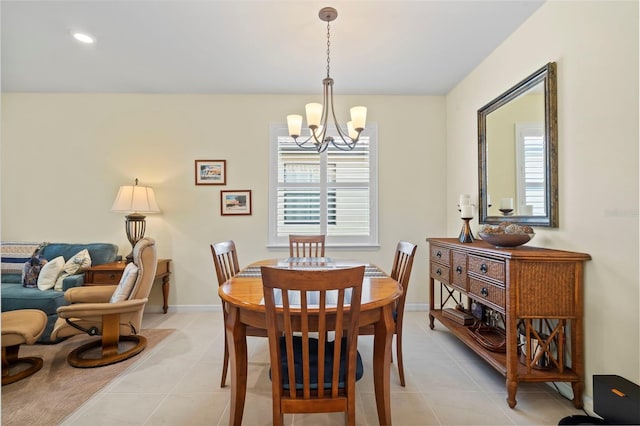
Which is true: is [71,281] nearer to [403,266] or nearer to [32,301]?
[32,301]

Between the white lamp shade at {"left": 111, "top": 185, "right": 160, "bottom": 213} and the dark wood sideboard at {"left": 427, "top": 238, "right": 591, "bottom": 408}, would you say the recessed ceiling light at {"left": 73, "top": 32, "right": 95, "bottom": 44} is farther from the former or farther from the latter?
the dark wood sideboard at {"left": 427, "top": 238, "right": 591, "bottom": 408}

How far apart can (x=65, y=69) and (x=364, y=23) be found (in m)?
3.04

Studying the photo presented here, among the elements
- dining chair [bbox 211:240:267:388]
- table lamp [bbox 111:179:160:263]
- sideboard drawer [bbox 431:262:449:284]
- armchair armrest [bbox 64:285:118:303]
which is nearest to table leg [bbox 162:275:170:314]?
table lamp [bbox 111:179:160:263]

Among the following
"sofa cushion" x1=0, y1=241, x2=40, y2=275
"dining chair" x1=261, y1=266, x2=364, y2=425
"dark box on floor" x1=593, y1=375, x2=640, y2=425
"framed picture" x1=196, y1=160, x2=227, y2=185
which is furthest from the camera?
"framed picture" x1=196, y1=160, x2=227, y2=185

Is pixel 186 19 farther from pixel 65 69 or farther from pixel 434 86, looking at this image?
pixel 434 86

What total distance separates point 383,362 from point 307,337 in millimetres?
518

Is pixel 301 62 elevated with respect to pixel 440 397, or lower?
elevated

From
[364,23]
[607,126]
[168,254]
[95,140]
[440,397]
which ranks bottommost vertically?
[440,397]

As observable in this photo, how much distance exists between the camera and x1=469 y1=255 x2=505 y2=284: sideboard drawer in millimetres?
1852

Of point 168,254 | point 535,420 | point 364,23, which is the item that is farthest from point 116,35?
point 535,420

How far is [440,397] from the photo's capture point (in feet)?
6.24

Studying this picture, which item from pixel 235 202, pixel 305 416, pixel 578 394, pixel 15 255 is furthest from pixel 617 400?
pixel 15 255

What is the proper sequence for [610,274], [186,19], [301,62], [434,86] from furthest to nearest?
[434,86]
[301,62]
[186,19]
[610,274]

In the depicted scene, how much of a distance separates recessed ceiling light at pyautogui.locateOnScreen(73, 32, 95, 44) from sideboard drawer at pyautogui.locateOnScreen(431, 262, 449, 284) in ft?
11.9
